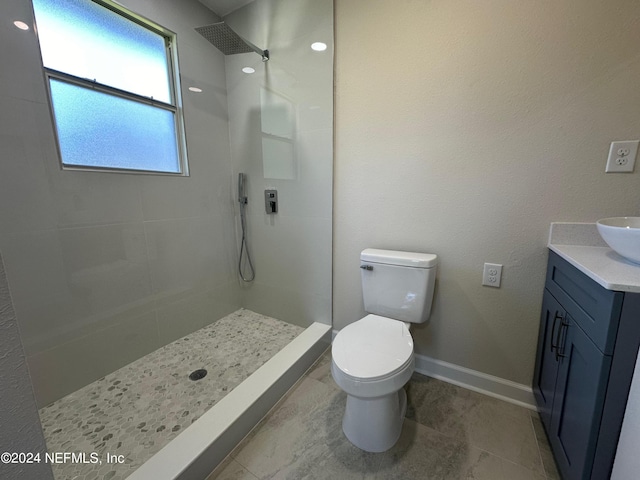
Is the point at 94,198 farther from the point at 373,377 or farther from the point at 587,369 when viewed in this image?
the point at 587,369

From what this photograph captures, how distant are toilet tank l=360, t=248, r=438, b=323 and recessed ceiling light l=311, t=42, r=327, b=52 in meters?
1.27

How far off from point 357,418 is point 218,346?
1130 mm

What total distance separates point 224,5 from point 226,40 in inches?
15.6

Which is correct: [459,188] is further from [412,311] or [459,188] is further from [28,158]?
[28,158]

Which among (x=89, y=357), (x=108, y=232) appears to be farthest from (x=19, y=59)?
(x=89, y=357)

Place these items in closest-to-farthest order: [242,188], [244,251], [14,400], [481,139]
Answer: [14,400], [481,139], [242,188], [244,251]

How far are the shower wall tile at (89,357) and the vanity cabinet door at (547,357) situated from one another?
2.18 meters

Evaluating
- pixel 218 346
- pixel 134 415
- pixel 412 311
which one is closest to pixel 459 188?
pixel 412 311

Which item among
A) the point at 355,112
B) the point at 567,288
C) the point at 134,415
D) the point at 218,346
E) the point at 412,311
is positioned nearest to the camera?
the point at 567,288

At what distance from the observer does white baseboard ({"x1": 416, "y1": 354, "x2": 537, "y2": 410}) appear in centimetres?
138

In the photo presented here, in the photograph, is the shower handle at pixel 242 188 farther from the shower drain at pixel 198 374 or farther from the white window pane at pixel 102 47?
the shower drain at pixel 198 374

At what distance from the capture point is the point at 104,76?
4.79ft

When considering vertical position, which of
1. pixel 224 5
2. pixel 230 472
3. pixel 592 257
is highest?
pixel 224 5

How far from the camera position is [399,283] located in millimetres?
1422
